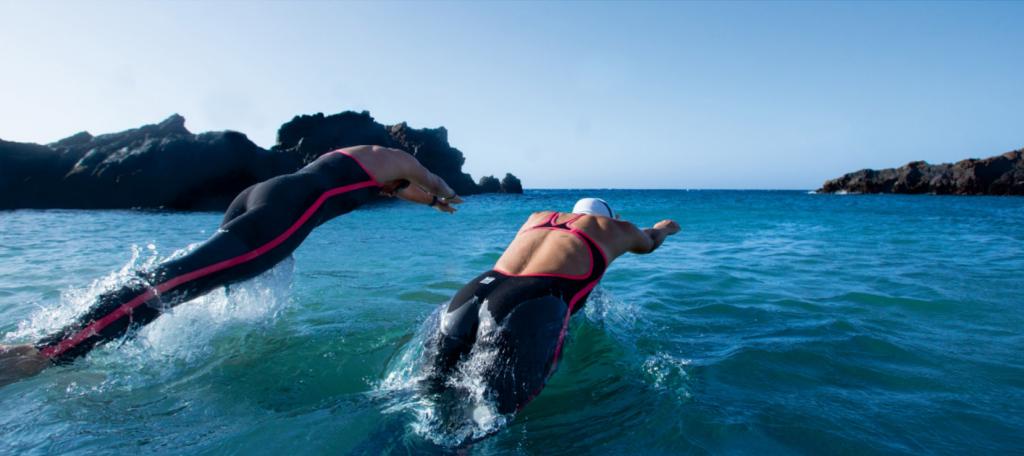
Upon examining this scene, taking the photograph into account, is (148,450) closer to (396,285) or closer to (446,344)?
(446,344)

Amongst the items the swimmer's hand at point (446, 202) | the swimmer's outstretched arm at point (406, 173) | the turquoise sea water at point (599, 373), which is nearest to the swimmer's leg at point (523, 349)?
the turquoise sea water at point (599, 373)

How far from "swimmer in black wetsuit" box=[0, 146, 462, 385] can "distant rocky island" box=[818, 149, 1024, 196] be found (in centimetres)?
7271

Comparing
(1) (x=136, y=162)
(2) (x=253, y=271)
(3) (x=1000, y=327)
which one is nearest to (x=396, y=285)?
(2) (x=253, y=271)

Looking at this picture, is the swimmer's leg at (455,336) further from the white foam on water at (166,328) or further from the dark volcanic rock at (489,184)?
the dark volcanic rock at (489,184)

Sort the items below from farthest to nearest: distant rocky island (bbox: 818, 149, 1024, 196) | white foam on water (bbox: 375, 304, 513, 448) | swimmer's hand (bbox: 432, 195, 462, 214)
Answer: distant rocky island (bbox: 818, 149, 1024, 196) → swimmer's hand (bbox: 432, 195, 462, 214) → white foam on water (bbox: 375, 304, 513, 448)

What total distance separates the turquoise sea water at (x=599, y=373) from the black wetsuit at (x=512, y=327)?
27cm

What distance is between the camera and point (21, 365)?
3203mm

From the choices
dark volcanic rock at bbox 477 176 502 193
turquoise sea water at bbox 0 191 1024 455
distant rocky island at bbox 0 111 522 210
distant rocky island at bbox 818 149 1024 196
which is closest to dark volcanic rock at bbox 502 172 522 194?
dark volcanic rock at bbox 477 176 502 193

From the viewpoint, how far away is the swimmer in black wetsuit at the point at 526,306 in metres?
3.27

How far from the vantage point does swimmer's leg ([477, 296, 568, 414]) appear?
321 cm

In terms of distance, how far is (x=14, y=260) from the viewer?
386 inches

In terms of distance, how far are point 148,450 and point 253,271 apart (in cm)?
143

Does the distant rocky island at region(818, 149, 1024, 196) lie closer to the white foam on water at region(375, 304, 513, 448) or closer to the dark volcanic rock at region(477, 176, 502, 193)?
the dark volcanic rock at region(477, 176, 502, 193)

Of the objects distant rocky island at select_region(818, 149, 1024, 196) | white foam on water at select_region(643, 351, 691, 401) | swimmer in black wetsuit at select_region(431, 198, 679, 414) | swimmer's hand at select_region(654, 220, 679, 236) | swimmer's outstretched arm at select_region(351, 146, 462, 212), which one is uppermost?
distant rocky island at select_region(818, 149, 1024, 196)
